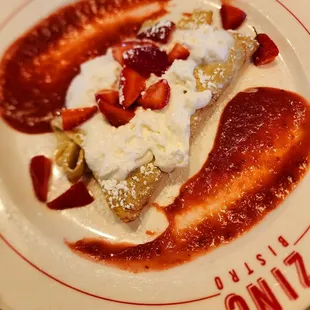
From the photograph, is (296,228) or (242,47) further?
(242,47)

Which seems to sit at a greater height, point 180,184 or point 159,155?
point 159,155

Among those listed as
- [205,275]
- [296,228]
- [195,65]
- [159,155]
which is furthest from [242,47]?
[205,275]

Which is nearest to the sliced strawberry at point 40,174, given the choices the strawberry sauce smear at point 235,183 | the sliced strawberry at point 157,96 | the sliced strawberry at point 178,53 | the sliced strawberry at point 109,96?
the strawberry sauce smear at point 235,183

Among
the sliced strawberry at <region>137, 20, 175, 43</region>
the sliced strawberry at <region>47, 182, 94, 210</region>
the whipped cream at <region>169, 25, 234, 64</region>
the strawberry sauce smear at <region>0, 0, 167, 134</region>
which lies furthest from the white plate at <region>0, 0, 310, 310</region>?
the sliced strawberry at <region>137, 20, 175, 43</region>

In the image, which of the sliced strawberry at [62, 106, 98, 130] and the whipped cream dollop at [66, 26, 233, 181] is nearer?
the whipped cream dollop at [66, 26, 233, 181]

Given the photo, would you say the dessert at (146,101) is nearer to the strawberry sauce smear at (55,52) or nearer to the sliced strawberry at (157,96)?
the sliced strawberry at (157,96)

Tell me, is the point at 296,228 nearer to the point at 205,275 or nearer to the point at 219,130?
the point at 205,275

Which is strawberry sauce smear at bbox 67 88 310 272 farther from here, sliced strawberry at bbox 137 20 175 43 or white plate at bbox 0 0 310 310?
sliced strawberry at bbox 137 20 175 43

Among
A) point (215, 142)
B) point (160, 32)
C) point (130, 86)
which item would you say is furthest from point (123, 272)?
point (160, 32)
